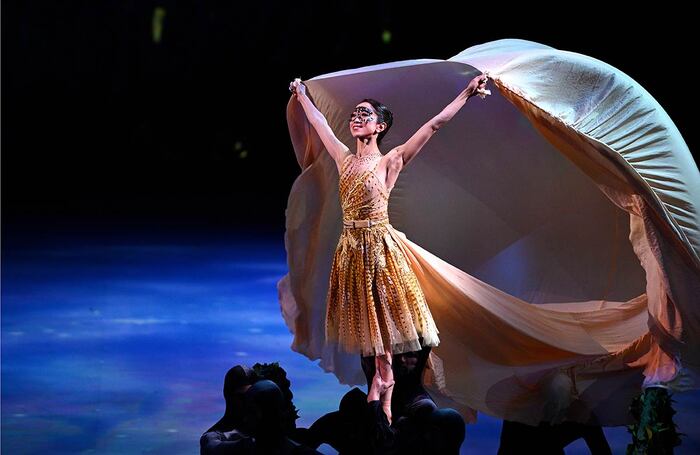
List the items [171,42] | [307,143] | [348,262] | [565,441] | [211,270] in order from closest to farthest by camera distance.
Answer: [348,262]
[565,441]
[307,143]
[211,270]
[171,42]

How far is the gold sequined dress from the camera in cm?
415

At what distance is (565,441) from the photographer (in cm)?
469

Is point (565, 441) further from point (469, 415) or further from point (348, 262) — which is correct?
point (348, 262)

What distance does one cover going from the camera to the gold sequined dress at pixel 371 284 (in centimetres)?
415

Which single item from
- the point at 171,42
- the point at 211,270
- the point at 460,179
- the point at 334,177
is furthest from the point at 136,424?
the point at 171,42

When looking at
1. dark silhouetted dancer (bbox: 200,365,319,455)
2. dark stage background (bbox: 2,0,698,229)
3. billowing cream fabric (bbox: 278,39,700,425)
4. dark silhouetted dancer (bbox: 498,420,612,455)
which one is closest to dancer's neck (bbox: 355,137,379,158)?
billowing cream fabric (bbox: 278,39,700,425)

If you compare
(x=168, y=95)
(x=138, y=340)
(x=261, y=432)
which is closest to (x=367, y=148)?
(x=261, y=432)

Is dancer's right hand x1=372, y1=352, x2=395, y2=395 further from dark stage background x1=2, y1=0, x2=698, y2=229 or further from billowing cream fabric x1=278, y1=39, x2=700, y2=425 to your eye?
dark stage background x1=2, y1=0, x2=698, y2=229

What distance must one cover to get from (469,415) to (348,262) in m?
1.15

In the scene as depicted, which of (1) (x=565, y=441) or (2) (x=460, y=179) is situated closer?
(1) (x=565, y=441)

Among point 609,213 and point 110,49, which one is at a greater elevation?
point 110,49

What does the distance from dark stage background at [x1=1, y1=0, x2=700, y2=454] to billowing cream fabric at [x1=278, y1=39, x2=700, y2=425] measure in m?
0.40

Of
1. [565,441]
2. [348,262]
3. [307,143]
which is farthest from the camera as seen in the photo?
[307,143]

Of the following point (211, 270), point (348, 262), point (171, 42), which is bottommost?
→ point (348, 262)
